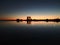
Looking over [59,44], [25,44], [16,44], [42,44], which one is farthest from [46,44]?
[16,44]

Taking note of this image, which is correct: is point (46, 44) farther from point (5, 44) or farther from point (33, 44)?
point (5, 44)

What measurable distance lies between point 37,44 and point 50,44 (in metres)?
0.64

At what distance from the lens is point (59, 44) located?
4594mm

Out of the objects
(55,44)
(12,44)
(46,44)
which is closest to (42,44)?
(46,44)

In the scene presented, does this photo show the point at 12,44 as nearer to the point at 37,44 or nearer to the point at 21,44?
the point at 21,44

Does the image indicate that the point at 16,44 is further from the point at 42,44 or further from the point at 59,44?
the point at 59,44

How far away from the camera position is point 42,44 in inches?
183

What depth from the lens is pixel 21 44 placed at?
4602 mm

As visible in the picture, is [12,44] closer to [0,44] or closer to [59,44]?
[0,44]

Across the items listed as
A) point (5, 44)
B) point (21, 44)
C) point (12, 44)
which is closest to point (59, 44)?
point (21, 44)

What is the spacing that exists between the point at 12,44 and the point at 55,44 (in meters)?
2.09

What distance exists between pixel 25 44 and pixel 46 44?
103cm

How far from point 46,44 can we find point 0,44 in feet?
7.29

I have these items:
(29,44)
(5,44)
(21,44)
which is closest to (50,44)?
(29,44)
